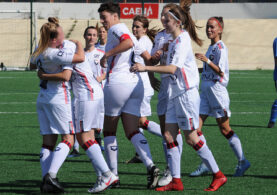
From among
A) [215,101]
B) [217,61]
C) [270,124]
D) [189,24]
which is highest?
[189,24]

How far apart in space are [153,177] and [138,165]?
163cm

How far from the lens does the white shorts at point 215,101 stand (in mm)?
7848

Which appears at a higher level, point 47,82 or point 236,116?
point 47,82

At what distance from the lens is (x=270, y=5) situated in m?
45.8

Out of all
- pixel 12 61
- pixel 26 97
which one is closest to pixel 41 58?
pixel 26 97

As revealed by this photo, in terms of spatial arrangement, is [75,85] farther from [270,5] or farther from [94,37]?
[270,5]

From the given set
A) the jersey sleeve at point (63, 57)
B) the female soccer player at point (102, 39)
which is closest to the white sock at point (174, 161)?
the jersey sleeve at point (63, 57)

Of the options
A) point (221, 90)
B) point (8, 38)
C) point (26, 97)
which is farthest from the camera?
point (8, 38)

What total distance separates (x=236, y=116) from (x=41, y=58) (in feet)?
27.7

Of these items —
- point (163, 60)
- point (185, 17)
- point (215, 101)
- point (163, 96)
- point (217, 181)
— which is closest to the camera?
point (217, 181)

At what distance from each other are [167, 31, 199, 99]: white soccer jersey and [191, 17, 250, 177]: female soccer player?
1.02 metres

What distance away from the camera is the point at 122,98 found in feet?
22.3

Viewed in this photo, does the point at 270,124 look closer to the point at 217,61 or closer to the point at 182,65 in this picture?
the point at 217,61

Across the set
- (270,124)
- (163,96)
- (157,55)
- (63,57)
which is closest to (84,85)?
(63,57)
